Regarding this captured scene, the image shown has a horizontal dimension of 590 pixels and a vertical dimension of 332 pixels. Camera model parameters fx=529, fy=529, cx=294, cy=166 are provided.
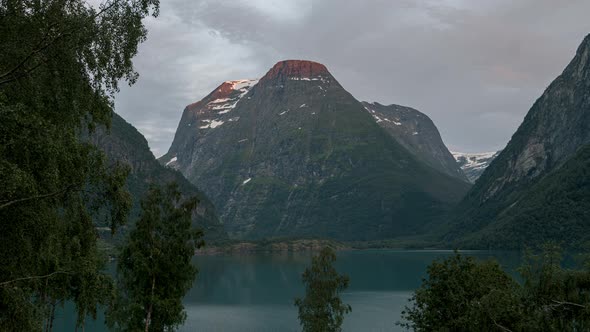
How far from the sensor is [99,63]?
23359 millimetres

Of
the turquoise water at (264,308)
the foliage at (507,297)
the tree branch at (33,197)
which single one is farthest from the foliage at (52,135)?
the turquoise water at (264,308)

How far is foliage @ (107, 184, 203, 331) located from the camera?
4647 centimetres

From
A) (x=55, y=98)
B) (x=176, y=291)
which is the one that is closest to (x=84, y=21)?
(x=55, y=98)

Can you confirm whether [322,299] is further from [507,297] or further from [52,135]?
[52,135]

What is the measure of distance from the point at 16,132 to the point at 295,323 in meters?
104

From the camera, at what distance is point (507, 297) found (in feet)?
103

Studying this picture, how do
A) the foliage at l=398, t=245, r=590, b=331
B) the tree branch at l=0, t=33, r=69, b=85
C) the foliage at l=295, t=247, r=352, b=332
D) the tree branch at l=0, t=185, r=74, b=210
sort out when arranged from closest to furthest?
the tree branch at l=0, t=185, r=74, b=210 → the tree branch at l=0, t=33, r=69, b=85 → the foliage at l=398, t=245, r=590, b=331 → the foliage at l=295, t=247, r=352, b=332

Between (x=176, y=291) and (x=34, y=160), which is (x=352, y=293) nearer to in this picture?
(x=176, y=291)

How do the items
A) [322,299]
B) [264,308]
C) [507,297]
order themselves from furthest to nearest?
1. [264,308]
2. [322,299]
3. [507,297]

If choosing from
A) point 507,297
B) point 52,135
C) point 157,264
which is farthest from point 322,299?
point 52,135

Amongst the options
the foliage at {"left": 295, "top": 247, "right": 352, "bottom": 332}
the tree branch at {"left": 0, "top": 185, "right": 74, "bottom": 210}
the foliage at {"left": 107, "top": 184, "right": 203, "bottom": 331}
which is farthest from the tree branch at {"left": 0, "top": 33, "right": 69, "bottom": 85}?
the foliage at {"left": 295, "top": 247, "right": 352, "bottom": 332}

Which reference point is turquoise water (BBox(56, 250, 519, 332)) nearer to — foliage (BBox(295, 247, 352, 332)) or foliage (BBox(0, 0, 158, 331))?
foliage (BBox(295, 247, 352, 332))

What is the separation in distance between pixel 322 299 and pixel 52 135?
5078 cm

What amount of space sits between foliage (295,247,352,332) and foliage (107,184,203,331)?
20.9 meters
